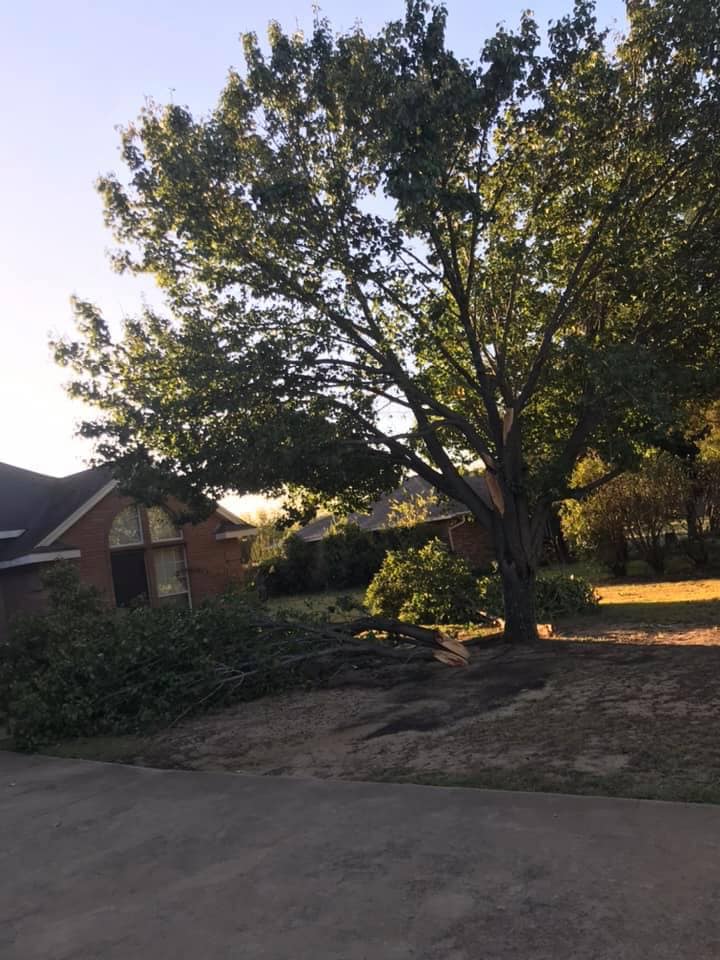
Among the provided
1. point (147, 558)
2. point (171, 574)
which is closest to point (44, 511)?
A: point (147, 558)

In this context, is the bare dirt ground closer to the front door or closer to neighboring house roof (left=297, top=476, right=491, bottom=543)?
the front door

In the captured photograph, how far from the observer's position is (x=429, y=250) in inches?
466

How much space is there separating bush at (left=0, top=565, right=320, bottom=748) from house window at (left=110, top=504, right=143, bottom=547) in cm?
1223

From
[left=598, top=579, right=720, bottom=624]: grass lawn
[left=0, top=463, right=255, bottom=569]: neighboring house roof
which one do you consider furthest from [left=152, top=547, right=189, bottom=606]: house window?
[left=598, top=579, right=720, bottom=624]: grass lawn

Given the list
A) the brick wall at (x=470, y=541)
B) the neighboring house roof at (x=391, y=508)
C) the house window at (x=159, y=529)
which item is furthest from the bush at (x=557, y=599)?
the brick wall at (x=470, y=541)

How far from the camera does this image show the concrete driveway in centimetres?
383

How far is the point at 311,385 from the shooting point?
1197 centimetres

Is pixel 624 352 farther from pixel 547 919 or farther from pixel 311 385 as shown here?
pixel 547 919

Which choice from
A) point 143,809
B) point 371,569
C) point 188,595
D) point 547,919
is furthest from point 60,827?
point 371,569

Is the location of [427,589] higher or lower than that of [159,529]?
lower

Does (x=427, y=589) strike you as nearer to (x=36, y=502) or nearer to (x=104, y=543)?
(x=104, y=543)

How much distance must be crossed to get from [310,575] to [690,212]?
984 inches

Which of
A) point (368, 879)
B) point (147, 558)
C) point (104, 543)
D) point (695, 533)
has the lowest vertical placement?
point (368, 879)

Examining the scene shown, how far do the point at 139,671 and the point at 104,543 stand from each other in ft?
46.0
